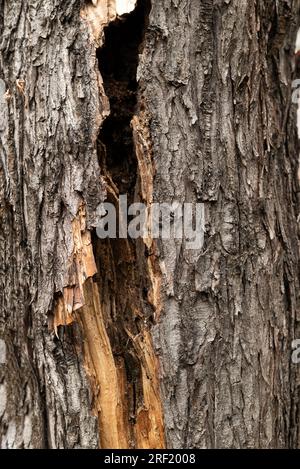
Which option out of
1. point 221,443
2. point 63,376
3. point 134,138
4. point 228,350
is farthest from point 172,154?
point 221,443

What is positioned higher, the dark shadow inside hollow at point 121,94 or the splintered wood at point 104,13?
the splintered wood at point 104,13

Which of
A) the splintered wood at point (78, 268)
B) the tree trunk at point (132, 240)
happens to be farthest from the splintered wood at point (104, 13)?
the splintered wood at point (78, 268)

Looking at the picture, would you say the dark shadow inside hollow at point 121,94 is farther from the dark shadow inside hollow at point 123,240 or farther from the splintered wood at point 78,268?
the splintered wood at point 78,268

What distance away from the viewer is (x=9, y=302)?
1.86 meters

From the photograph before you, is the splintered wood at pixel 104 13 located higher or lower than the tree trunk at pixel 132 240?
higher

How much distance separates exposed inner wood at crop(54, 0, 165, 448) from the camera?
68.5 inches

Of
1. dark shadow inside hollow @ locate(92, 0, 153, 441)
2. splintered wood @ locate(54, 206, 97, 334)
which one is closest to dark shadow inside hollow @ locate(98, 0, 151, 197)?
dark shadow inside hollow @ locate(92, 0, 153, 441)

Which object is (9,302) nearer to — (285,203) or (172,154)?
(172,154)

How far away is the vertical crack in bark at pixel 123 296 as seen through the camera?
5.77ft

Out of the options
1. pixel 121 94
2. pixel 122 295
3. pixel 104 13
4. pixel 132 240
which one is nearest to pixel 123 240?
pixel 132 240

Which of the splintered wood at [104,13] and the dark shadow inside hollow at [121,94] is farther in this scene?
the dark shadow inside hollow at [121,94]

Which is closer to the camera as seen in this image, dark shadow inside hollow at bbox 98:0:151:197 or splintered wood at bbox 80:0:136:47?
splintered wood at bbox 80:0:136:47

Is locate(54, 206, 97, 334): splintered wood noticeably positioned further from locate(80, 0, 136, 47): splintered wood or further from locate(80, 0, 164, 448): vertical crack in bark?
locate(80, 0, 136, 47): splintered wood

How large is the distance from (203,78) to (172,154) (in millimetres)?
263
